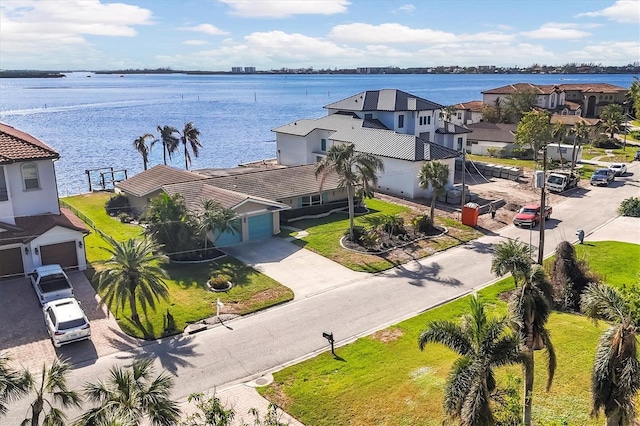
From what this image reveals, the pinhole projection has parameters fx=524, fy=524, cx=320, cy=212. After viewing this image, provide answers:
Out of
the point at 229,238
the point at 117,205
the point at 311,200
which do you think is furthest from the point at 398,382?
the point at 117,205

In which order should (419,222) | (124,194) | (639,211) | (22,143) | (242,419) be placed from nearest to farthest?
(242,419) < (22,143) < (419,222) < (639,211) < (124,194)

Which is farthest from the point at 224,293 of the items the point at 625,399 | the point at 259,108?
the point at 259,108

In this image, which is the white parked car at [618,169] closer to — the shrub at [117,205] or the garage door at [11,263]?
the shrub at [117,205]

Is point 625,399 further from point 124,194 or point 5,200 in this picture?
point 124,194

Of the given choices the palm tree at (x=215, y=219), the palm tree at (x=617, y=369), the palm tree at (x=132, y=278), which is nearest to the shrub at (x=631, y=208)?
the palm tree at (x=215, y=219)

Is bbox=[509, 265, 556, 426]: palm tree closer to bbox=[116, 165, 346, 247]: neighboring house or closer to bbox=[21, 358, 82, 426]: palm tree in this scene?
bbox=[21, 358, 82, 426]: palm tree

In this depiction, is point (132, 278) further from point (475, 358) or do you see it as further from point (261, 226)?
point (475, 358)
